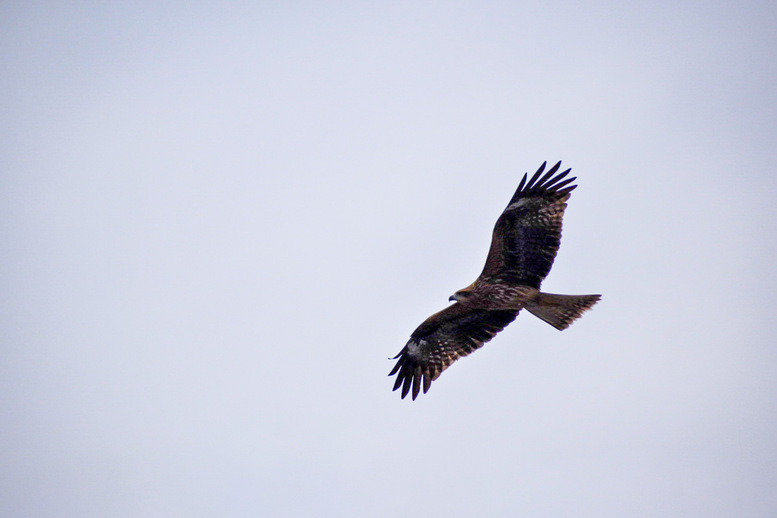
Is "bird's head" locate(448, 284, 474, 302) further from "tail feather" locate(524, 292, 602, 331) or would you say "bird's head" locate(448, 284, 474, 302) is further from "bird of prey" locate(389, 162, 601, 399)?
"tail feather" locate(524, 292, 602, 331)

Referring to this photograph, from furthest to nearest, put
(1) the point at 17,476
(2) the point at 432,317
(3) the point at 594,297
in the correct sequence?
(1) the point at 17,476 < (2) the point at 432,317 < (3) the point at 594,297

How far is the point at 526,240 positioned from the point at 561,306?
1039 millimetres

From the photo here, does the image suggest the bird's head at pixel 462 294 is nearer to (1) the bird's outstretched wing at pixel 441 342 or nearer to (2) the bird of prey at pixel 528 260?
(2) the bird of prey at pixel 528 260

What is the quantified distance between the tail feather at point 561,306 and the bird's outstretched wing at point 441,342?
85cm

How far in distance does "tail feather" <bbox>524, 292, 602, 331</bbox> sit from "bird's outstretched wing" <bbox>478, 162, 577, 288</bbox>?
0.26m

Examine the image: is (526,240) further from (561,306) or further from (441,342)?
(441,342)

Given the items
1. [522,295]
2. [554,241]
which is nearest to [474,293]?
[522,295]

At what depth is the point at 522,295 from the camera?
1059cm

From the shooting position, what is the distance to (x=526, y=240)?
10.6m

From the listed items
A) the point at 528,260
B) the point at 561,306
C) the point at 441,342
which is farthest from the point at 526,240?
the point at 441,342

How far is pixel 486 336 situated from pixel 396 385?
1.59m

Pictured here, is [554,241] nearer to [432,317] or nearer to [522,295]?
[522,295]

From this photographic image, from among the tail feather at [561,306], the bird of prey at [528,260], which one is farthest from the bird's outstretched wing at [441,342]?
the tail feather at [561,306]

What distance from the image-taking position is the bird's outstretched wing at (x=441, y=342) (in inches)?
449
